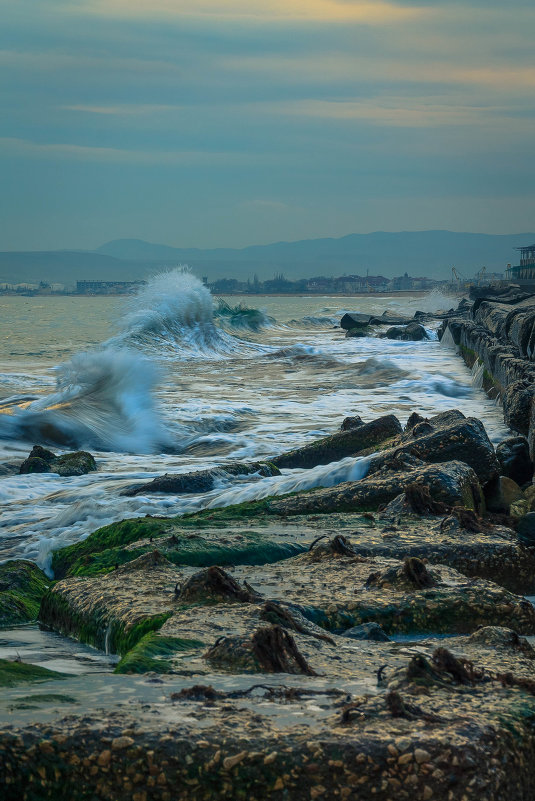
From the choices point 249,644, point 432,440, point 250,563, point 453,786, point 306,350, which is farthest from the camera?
point 306,350

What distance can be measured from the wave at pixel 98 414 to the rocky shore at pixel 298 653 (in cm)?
633

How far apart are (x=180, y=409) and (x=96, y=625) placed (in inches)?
461

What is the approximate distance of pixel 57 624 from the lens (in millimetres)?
4203

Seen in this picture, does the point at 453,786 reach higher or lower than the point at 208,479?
higher

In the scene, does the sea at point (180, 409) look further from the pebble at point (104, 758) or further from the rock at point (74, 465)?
the pebble at point (104, 758)

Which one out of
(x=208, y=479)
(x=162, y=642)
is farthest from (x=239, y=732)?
(x=208, y=479)

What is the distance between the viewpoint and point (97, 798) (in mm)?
2176

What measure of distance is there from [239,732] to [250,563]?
2.54 meters

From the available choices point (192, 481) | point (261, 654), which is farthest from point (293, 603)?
point (192, 481)

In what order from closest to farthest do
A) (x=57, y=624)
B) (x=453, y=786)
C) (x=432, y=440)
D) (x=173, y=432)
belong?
(x=453, y=786) < (x=57, y=624) < (x=432, y=440) < (x=173, y=432)

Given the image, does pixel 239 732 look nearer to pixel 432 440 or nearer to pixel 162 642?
pixel 162 642

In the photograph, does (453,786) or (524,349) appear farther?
(524,349)

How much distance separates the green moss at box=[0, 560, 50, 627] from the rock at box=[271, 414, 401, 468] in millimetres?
3995

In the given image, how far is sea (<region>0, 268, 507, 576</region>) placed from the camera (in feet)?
25.3
